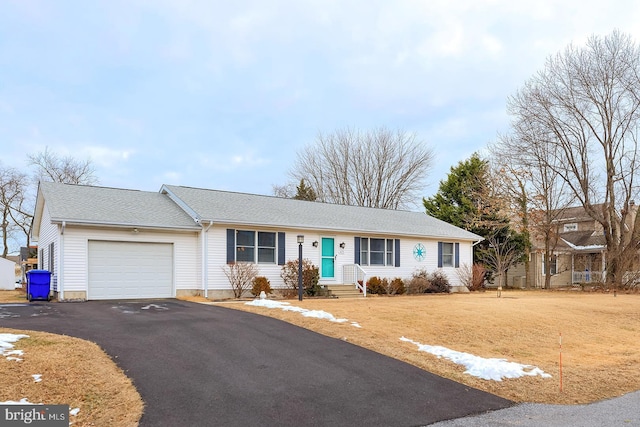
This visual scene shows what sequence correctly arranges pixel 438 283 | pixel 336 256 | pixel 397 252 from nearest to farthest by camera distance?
1. pixel 336 256
2. pixel 397 252
3. pixel 438 283

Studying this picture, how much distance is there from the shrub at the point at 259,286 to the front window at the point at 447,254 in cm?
1046

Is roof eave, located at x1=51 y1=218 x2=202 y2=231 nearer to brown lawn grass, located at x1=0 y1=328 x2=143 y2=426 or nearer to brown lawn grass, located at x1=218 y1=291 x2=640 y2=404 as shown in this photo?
brown lawn grass, located at x1=218 y1=291 x2=640 y2=404

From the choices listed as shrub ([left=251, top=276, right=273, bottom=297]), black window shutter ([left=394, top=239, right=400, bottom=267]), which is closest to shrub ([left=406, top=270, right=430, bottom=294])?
→ black window shutter ([left=394, top=239, right=400, bottom=267])

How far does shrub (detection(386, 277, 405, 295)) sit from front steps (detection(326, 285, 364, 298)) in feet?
5.72

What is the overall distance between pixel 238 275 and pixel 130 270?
3.61 m

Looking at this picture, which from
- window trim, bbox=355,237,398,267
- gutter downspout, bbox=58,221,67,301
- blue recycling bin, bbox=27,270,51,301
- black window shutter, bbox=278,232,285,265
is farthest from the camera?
window trim, bbox=355,237,398,267

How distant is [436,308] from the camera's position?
14352 millimetres

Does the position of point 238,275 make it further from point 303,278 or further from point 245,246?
point 303,278

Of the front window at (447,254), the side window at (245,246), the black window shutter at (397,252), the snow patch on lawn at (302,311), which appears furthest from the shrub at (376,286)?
the snow patch on lawn at (302,311)

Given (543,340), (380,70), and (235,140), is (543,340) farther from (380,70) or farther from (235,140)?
(235,140)

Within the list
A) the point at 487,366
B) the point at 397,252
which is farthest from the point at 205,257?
the point at 487,366

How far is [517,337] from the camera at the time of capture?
11.1 metres

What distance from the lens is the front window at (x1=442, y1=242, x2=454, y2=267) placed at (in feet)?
79.0

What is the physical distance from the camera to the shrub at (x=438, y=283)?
22469mm
